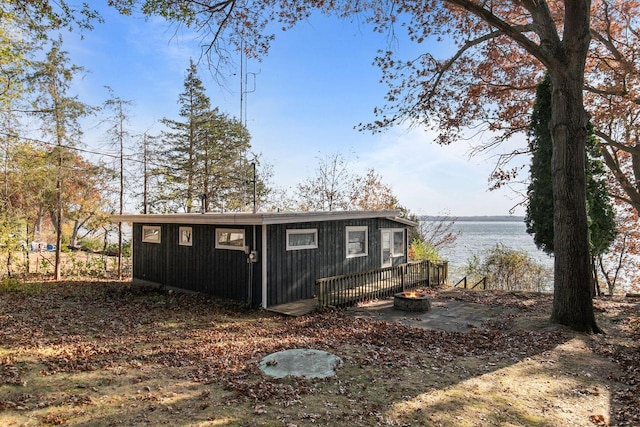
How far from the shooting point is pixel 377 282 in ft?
35.6

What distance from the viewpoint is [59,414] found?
3662 millimetres

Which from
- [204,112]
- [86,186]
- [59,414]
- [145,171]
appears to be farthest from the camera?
[204,112]

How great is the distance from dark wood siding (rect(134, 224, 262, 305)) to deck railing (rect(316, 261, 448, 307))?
182 centimetres

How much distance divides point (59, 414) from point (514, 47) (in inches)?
588

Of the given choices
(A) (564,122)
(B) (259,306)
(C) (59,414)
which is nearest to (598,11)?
(A) (564,122)

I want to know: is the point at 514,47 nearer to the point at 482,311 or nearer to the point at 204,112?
the point at 482,311

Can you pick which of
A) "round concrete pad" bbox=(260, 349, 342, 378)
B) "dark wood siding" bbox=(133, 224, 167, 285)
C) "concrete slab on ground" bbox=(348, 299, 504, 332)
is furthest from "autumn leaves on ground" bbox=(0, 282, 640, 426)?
"dark wood siding" bbox=(133, 224, 167, 285)

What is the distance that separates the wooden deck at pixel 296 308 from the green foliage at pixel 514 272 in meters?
10.9

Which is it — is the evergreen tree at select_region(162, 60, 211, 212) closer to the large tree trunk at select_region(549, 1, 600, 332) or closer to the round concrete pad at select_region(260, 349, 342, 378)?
the round concrete pad at select_region(260, 349, 342, 378)

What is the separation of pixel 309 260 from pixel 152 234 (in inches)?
246

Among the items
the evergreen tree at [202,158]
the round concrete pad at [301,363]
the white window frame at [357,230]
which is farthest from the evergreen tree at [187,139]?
the round concrete pad at [301,363]

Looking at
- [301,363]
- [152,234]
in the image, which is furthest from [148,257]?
[301,363]

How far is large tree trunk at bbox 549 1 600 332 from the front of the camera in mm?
7305

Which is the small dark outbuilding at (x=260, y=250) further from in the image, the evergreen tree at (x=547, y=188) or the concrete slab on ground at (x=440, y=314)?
the evergreen tree at (x=547, y=188)
